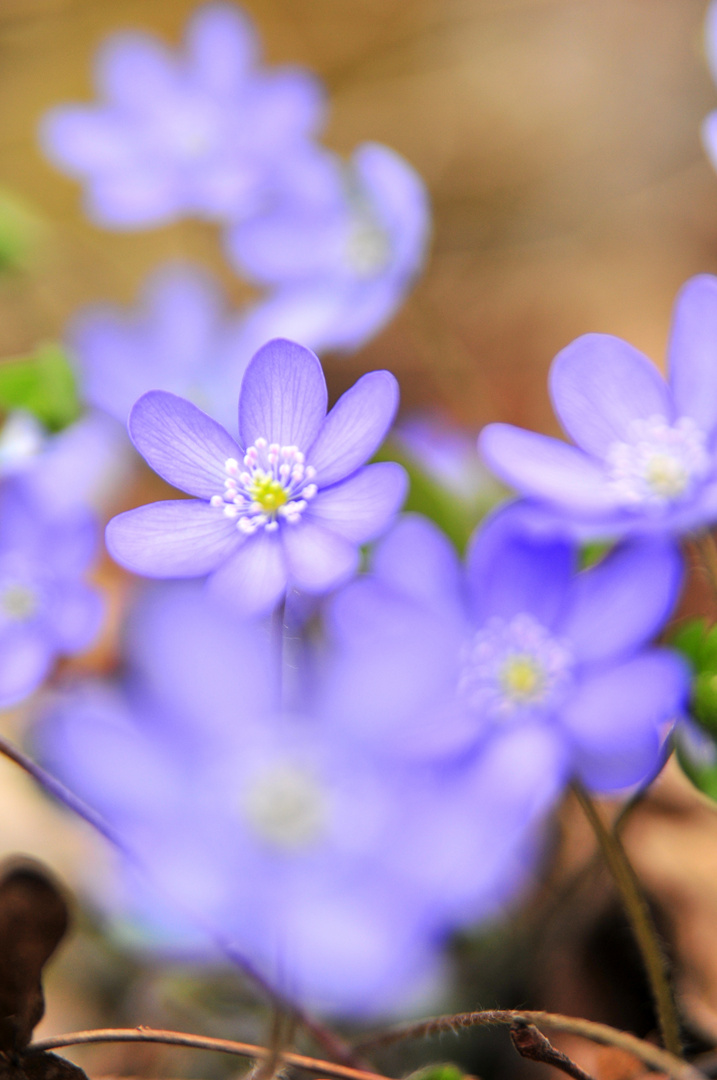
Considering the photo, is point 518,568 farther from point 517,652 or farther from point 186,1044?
point 186,1044

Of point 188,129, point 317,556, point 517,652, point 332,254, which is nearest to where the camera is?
point 317,556

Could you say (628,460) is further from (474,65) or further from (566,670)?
Result: (474,65)

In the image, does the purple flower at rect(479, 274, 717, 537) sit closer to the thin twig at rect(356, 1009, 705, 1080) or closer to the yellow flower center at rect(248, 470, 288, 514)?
the yellow flower center at rect(248, 470, 288, 514)

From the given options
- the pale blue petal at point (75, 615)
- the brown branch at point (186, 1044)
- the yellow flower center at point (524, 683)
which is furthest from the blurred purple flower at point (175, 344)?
the brown branch at point (186, 1044)

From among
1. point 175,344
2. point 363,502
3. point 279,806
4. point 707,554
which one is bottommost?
point 279,806

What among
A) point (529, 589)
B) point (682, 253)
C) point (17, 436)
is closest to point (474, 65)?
point (682, 253)

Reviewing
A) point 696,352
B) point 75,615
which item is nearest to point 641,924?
point 696,352

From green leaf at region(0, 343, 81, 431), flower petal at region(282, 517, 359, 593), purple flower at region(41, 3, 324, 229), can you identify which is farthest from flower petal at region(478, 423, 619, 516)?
purple flower at region(41, 3, 324, 229)
